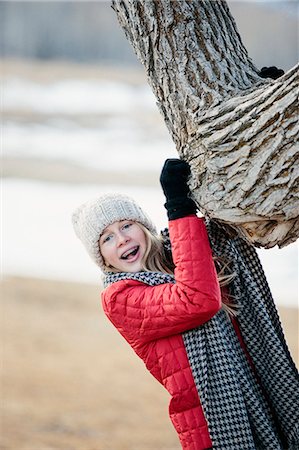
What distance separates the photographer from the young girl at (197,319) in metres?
1.97

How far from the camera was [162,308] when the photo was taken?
2025mm

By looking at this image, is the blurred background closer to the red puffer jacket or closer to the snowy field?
the snowy field

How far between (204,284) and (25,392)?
11.4 ft

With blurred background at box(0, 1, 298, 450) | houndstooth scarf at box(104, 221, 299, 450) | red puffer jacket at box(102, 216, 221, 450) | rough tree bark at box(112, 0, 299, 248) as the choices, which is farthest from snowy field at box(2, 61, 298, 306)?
rough tree bark at box(112, 0, 299, 248)

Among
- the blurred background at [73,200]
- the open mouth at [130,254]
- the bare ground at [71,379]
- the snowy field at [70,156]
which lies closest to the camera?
the open mouth at [130,254]

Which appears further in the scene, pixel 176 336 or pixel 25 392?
pixel 25 392

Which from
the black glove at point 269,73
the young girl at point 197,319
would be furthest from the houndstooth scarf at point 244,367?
the black glove at point 269,73

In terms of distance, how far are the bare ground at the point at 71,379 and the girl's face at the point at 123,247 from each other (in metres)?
2.55

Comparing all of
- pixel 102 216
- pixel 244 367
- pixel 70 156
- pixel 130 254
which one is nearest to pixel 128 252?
pixel 130 254

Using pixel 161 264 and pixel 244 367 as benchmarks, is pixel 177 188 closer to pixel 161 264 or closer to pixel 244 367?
pixel 161 264

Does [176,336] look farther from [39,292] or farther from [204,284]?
[39,292]

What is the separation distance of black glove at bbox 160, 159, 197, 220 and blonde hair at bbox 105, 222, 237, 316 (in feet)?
0.75

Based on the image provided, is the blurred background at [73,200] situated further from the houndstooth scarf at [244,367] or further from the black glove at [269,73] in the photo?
the black glove at [269,73]

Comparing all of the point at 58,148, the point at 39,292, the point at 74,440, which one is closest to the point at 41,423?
the point at 74,440
